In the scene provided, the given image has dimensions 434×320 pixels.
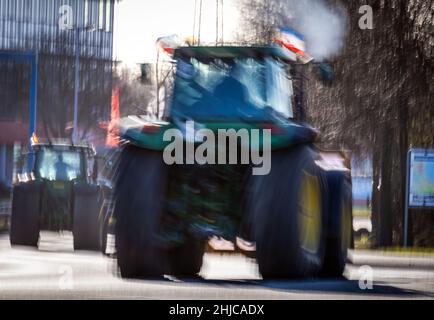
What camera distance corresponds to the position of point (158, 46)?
Result: 1383 centimetres

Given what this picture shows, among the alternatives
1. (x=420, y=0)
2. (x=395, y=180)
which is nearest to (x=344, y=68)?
(x=420, y=0)

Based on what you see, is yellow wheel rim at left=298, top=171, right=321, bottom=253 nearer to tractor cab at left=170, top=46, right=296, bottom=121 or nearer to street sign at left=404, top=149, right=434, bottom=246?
tractor cab at left=170, top=46, right=296, bottom=121

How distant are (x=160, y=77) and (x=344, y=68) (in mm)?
11280

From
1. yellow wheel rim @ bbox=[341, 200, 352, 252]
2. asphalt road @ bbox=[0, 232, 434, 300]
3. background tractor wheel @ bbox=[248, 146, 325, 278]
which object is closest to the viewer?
asphalt road @ bbox=[0, 232, 434, 300]

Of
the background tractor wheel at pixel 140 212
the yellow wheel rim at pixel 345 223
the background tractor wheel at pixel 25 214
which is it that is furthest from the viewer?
the background tractor wheel at pixel 25 214

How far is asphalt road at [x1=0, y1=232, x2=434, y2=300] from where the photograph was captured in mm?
11828

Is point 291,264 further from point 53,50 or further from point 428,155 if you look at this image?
point 428,155

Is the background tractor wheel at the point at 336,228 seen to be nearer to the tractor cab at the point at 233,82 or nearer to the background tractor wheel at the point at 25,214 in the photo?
the tractor cab at the point at 233,82

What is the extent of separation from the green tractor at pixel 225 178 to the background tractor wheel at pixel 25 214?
6.45m

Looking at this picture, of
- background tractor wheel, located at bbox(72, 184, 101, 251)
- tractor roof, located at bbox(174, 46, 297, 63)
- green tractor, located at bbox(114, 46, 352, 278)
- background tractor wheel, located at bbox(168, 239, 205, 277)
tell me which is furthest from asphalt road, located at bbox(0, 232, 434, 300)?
tractor roof, located at bbox(174, 46, 297, 63)

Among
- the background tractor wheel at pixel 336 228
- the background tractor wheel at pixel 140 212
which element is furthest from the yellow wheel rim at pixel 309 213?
the background tractor wheel at pixel 140 212

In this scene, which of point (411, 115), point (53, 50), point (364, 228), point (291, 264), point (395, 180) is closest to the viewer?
point (291, 264)

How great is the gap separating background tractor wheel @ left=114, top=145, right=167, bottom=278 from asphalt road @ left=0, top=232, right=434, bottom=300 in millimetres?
176

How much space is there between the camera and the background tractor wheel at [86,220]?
19.3 m
